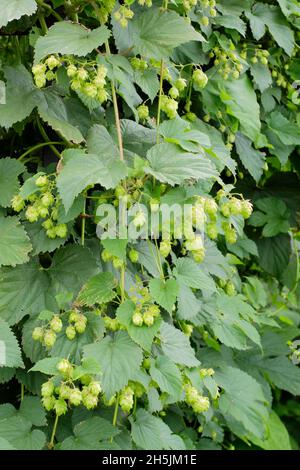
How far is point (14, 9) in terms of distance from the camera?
120cm

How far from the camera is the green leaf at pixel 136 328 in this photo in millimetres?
1195

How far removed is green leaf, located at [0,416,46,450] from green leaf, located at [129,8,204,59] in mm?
850

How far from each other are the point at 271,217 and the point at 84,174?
1265 millimetres

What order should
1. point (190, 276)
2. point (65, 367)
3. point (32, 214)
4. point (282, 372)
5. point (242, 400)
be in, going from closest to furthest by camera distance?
point (65, 367)
point (32, 214)
point (190, 276)
point (242, 400)
point (282, 372)

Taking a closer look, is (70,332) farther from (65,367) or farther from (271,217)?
(271,217)

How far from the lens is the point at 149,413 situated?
150cm

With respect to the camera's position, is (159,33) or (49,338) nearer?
(49,338)

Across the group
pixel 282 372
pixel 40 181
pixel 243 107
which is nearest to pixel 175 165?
pixel 40 181

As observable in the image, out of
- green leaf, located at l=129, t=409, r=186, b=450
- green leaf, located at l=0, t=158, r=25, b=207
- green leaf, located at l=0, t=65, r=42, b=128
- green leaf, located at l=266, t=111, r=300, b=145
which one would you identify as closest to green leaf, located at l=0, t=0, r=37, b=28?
green leaf, located at l=0, t=65, r=42, b=128

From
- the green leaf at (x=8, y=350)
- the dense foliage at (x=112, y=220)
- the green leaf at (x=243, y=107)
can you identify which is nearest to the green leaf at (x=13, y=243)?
the dense foliage at (x=112, y=220)

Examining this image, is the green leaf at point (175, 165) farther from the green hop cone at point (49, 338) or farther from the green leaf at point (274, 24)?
the green leaf at point (274, 24)

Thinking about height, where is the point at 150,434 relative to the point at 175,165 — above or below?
below
